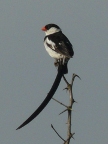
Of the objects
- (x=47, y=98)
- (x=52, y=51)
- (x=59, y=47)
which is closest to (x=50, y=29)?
(x=52, y=51)

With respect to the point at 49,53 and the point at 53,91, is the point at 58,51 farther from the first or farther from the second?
the point at 53,91

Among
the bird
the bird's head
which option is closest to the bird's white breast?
the bird

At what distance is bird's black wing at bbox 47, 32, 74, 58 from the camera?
6.52 m

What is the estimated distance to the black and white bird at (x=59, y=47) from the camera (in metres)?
6.54

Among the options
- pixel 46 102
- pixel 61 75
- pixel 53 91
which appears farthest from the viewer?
pixel 61 75

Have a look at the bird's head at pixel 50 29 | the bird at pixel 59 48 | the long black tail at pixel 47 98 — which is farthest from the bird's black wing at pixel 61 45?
the long black tail at pixel 47 98

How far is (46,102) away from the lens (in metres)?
4.29

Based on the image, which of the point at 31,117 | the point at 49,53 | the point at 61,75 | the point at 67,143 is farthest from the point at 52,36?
the point at 67,143

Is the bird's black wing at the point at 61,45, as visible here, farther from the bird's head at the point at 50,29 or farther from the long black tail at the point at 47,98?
the long black tail at the point at 47,98

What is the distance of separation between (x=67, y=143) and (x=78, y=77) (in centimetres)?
80

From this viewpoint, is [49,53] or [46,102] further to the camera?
[49,53]

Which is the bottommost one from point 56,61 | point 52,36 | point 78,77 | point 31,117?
point 31,117

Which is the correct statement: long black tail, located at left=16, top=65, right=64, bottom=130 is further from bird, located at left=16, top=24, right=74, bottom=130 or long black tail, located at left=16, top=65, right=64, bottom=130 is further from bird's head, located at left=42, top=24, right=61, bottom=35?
bird's head, located at left=42, top=24, right=61, bottom=35

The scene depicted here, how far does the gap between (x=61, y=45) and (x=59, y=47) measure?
0.05 m
